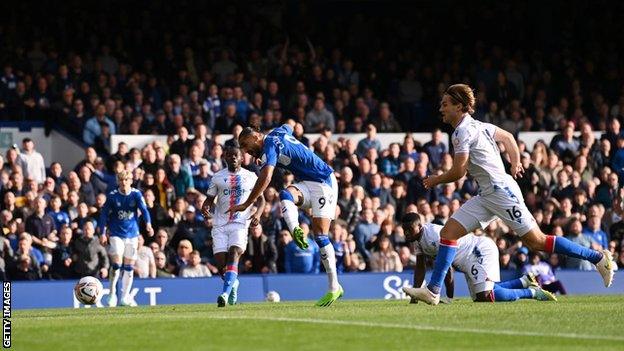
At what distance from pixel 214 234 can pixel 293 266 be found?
5.13 m

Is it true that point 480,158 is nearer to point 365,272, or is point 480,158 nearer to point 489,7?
point 365,272

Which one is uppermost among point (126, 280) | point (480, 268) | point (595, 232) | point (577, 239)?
point (595, 232)

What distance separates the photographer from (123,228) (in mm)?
22656

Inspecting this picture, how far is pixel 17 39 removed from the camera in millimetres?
30281

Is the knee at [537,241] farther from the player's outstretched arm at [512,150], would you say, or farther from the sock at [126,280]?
the sock at [126,280]

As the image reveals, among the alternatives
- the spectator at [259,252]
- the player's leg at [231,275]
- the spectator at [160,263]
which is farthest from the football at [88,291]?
the spectator at [259,252]

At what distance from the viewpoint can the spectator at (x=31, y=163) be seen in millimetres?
25781

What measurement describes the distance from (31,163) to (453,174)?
40.7 ft

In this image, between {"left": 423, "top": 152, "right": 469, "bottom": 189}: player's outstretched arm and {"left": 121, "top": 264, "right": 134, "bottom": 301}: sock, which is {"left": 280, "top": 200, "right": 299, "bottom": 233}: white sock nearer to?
{"left": 423, "top": 152, "right": 469, "bottom": 189}: player's outstretched arm

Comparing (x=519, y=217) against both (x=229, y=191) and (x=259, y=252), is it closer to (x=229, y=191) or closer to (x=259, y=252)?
(x=229, y=191)

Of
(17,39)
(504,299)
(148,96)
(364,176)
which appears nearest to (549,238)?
(504,299)

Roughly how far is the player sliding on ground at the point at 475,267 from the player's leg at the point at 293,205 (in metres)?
1.29

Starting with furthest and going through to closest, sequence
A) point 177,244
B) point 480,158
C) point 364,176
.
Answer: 1. point 364,176
2. point 177,244
3. point 480,158

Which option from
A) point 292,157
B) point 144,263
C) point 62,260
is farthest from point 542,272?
point 292,157
